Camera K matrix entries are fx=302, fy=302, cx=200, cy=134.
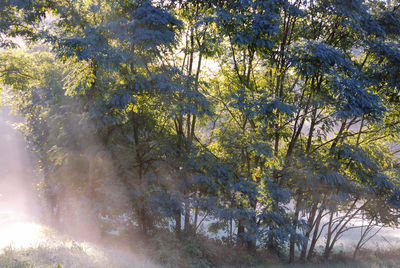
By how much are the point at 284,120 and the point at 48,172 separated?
11116 mm

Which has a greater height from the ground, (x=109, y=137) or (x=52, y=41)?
(x=52, y=41)

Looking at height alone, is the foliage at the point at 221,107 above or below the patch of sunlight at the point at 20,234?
above

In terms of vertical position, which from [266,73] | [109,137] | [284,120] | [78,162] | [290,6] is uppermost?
[290,6]

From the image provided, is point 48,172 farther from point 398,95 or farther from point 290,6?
point 398,95

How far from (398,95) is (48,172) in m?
14.7

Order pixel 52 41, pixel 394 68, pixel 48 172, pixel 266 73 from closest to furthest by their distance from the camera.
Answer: pixel 52 41, pixel 394 68, pixel 266 73, pixel 48 172

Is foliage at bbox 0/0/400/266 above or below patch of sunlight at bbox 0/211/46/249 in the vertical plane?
above

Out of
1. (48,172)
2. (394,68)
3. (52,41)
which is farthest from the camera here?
(48,172)

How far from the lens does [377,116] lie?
26.0ft

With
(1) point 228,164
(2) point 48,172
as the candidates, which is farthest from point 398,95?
(2) point 48,172

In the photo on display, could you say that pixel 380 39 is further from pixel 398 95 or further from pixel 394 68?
pixel 398 95

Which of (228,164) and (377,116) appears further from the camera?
(228,164)

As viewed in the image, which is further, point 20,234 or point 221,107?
→ point 20,234

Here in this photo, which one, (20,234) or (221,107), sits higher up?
(221,107)
